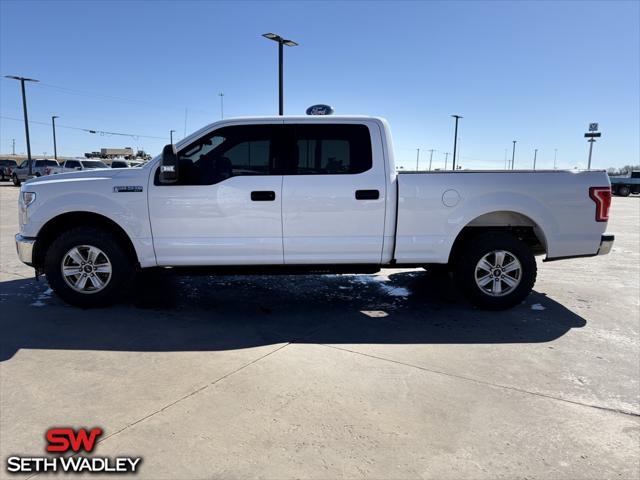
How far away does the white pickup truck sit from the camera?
4.81 m

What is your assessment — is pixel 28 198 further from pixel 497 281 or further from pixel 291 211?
pixel 497 281

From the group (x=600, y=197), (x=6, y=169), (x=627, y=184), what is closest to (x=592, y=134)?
(x=627, y=184)

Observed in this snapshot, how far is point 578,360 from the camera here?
3.85 meters

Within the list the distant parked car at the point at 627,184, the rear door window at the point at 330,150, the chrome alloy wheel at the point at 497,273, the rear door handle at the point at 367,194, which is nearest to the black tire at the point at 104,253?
the rear door window at the point at 330,150

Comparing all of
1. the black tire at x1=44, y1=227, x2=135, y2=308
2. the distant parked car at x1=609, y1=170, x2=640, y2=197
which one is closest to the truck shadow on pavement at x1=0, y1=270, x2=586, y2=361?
the black tire at x1=44, y1=227, x2=135, y2=308

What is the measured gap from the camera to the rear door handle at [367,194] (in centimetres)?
481

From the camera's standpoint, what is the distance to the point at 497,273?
5062 mm

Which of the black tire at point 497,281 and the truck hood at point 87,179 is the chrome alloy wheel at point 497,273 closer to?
the black tire at point 497,281

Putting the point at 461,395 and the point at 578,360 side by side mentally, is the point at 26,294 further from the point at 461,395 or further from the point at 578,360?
the point at 578,360

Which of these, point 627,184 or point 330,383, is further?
point 627,184

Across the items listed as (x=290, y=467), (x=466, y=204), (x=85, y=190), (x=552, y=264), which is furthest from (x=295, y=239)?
(x=552, y=264)

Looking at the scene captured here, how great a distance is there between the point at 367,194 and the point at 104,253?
2905 millimetres

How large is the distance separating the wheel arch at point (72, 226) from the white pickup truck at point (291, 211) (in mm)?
12

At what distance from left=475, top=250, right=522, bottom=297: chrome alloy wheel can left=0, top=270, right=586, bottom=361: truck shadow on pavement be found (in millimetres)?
284
